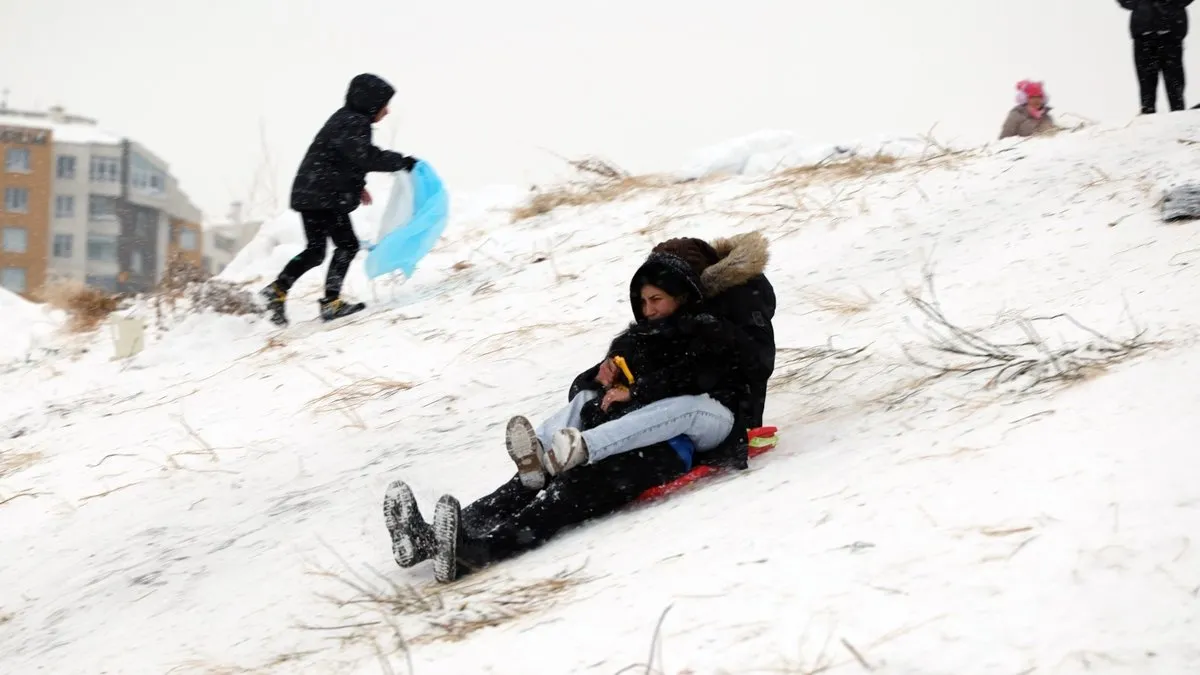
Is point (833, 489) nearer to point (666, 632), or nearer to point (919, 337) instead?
point (666, 632)

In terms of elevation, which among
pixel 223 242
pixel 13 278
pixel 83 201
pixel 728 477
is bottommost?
pixel 728 477

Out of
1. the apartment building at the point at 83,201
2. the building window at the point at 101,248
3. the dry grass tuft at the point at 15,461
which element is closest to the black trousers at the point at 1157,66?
the dry grass tuft at the point at 15,461

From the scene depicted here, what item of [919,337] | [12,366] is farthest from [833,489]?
[12,366]

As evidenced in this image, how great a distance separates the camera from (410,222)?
21.4ft

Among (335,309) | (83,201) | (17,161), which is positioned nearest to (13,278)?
(83,201)

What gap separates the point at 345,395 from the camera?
15.4 feet

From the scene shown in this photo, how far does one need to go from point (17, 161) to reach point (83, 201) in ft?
11.9

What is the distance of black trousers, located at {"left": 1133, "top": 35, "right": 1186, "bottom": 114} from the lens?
272 inches

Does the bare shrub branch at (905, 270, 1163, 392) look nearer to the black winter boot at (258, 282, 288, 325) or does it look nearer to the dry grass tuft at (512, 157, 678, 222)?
the black winter boot at (258, 282, 288, 325)

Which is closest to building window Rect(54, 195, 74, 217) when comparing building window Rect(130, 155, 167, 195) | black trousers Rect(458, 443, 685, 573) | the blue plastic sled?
building window Rect(130, 155, 167, 195)

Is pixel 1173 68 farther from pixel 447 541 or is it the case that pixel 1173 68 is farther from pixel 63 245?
pixel 63 245

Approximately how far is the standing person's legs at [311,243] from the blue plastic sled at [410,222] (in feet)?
1.19

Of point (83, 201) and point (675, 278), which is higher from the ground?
point (83, 201)

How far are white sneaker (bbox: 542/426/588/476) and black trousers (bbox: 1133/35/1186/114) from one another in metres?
6.43
